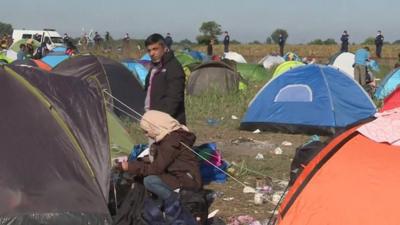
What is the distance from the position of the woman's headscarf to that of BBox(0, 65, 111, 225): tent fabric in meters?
0.41

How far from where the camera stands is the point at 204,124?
527 inches

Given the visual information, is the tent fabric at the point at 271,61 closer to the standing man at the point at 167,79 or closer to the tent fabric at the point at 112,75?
the tent fabric at the point at 112,75

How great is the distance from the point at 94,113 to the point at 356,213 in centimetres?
278

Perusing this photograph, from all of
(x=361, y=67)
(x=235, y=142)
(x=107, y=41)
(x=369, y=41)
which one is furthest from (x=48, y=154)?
(x=369, y=41)

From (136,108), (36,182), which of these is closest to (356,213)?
(36,182)

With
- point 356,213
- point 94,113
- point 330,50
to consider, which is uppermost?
point 94,113

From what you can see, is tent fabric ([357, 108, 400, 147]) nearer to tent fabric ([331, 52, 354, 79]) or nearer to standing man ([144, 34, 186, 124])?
standing man ([144, 34, 186, 124])

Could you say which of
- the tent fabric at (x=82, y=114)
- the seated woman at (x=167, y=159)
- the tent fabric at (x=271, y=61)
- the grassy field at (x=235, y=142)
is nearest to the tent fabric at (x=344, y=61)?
the tent fabric at (x=271, y=61)

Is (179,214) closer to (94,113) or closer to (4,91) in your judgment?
(94,113)

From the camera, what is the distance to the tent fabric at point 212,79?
58.1ft

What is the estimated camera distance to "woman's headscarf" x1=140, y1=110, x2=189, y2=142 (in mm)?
6090

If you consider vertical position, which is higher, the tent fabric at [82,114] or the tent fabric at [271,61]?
the tent fabric at [82,114]

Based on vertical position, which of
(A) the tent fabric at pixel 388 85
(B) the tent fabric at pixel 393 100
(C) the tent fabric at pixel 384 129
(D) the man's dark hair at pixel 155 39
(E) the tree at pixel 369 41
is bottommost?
(E) the tree at pixel 369 41

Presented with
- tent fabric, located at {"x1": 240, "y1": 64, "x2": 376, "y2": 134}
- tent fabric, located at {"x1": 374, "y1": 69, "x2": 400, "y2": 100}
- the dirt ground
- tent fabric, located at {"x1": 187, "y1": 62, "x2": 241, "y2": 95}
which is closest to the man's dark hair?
the dirt ground
